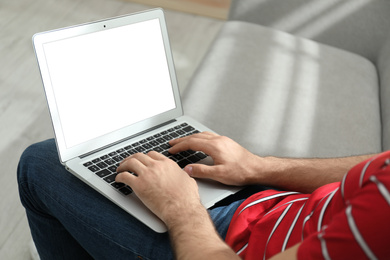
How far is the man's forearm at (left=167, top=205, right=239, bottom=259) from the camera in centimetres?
74

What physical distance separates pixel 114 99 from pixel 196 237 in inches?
17.5

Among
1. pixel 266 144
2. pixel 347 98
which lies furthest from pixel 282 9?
pixel 266 144

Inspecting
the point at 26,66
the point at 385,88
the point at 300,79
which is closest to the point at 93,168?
the point at 300,79

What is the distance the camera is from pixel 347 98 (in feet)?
5.15

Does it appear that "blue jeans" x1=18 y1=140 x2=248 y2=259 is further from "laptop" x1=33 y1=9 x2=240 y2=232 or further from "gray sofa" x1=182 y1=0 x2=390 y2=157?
"gray sofa" x1=182 y1=0 x2=390 y2=157

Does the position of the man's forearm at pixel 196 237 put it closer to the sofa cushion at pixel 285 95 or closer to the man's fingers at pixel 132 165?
the man's fingers at pixel 132 165

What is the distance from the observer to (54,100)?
973 millimetres

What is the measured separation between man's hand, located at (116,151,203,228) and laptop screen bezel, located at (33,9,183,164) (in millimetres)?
143

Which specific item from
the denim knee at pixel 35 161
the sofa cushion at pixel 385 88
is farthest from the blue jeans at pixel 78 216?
the sofa cushion at pixel 385 88

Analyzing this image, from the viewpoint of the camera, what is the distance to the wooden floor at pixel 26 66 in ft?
5.03

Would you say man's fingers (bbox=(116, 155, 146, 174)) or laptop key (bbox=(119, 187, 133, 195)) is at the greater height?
man's fingers (bbox=(116, 155, 146, 174))

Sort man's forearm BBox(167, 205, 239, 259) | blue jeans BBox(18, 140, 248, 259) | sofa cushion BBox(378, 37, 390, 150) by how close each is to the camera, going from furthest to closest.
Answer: sofa cushion BBox(378, 37, 390, 150), blue jeans BBox(18, 140, 248, 259), man's forearm BBox(167, 205, 239, 259)

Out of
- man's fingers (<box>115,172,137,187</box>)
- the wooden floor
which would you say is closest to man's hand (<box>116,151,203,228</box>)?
man's fingers (<box>115,172,137,187</box>)

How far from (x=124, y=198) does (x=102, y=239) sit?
9 centimetres
